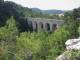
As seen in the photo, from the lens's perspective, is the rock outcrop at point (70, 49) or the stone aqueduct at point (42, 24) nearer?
the rock outcrop at point (70, 49)

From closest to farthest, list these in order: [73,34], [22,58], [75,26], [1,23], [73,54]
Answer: [73,54] < [22,58] < [73,34] < [75,26] < [1,23]

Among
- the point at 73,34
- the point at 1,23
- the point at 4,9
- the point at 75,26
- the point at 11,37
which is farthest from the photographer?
the point at 4,9

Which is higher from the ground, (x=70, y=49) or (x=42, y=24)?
(x=70, y=49)

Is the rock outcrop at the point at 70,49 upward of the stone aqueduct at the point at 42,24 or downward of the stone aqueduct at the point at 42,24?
upward

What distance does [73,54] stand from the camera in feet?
42.7

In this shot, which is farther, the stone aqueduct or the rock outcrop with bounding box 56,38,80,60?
the stone aqueduct

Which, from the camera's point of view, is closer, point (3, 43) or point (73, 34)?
point (3, 43)

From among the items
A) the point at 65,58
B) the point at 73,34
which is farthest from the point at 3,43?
the point at 73,34

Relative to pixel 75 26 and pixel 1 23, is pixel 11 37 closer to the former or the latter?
pixel 75 26

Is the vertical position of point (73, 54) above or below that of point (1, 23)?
above

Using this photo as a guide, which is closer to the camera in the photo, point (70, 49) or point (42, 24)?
point (70, 49)

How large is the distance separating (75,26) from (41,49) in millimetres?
8178

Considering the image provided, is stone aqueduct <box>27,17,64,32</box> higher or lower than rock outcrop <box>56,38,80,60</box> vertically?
lower

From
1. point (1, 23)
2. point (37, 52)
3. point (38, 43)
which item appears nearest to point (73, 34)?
point (38, 43)
